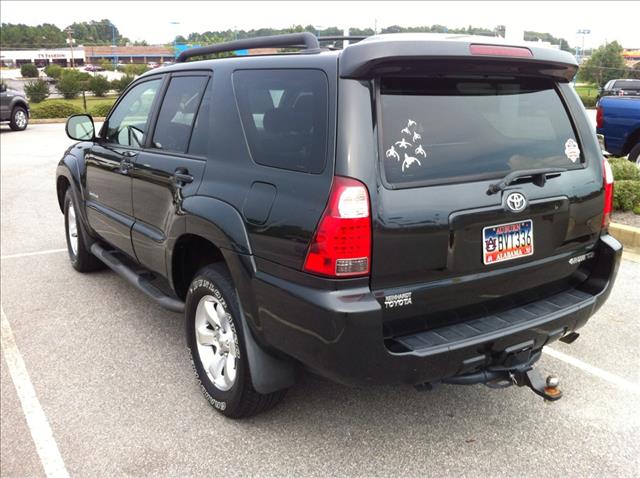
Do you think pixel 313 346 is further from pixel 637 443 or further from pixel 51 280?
pixel 51 280

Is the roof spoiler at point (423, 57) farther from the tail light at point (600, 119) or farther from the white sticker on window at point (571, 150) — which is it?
the tail light at point (600, 119)

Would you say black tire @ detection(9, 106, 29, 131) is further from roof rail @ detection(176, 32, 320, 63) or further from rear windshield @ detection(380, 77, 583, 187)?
rear windshield @ detection(380, 77, 583, 187)

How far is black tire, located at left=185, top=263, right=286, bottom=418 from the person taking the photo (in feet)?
10.00

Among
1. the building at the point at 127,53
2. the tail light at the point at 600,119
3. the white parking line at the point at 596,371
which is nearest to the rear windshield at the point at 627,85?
the tail light at the point at 600,119

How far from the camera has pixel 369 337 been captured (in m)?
2.48

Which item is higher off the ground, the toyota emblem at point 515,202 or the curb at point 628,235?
the toyota emblem at point 515,202

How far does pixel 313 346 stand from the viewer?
2.60 metres

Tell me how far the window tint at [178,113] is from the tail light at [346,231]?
1458 millimetres

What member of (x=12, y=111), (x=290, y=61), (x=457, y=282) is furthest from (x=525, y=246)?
(x=12, y=111)

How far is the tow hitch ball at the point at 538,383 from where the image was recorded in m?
2.92

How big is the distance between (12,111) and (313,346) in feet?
65.8

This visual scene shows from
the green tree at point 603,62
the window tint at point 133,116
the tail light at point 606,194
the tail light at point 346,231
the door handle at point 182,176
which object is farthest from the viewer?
the green tree at point 603,62

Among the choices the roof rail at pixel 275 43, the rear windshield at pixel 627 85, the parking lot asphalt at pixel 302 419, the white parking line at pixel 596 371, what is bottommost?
the white parking line at pixel 596 371

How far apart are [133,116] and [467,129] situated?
2.70 metres
